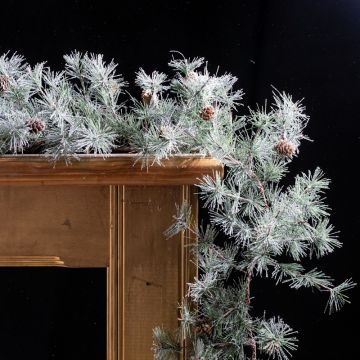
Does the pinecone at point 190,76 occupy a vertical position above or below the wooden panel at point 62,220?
above

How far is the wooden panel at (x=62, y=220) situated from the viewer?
113 cm

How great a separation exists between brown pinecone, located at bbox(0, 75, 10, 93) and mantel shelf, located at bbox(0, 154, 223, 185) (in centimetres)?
12

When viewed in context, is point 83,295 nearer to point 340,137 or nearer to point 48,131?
point 48,131

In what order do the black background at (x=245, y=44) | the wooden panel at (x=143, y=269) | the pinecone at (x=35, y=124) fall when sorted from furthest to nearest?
the black background at (x=245, y=44) < the wooden panel at (x=143, y=269) < the pinecone at (x=35, y=124)

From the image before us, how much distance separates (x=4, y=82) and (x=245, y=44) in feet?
1.78

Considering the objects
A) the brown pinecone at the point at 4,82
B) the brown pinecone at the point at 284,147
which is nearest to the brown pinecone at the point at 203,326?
the brown pinecone at the point at 284,147

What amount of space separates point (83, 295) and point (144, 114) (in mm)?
460

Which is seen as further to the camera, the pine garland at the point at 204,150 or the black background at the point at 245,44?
the black background at the point at 245,44

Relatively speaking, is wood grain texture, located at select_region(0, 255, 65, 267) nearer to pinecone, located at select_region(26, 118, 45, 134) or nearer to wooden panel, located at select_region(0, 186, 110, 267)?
wooden panel, located at select_region(0, 186, 110, 267)

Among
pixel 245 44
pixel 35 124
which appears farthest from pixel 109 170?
pixel 245 44

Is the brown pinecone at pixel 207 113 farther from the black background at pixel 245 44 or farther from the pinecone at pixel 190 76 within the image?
the black background at pixel 245 44

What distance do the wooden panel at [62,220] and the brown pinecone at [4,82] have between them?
0.64 feet

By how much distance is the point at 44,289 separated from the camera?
4.25 feet

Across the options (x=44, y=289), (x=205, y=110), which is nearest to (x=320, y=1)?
(x=205, y=110)
